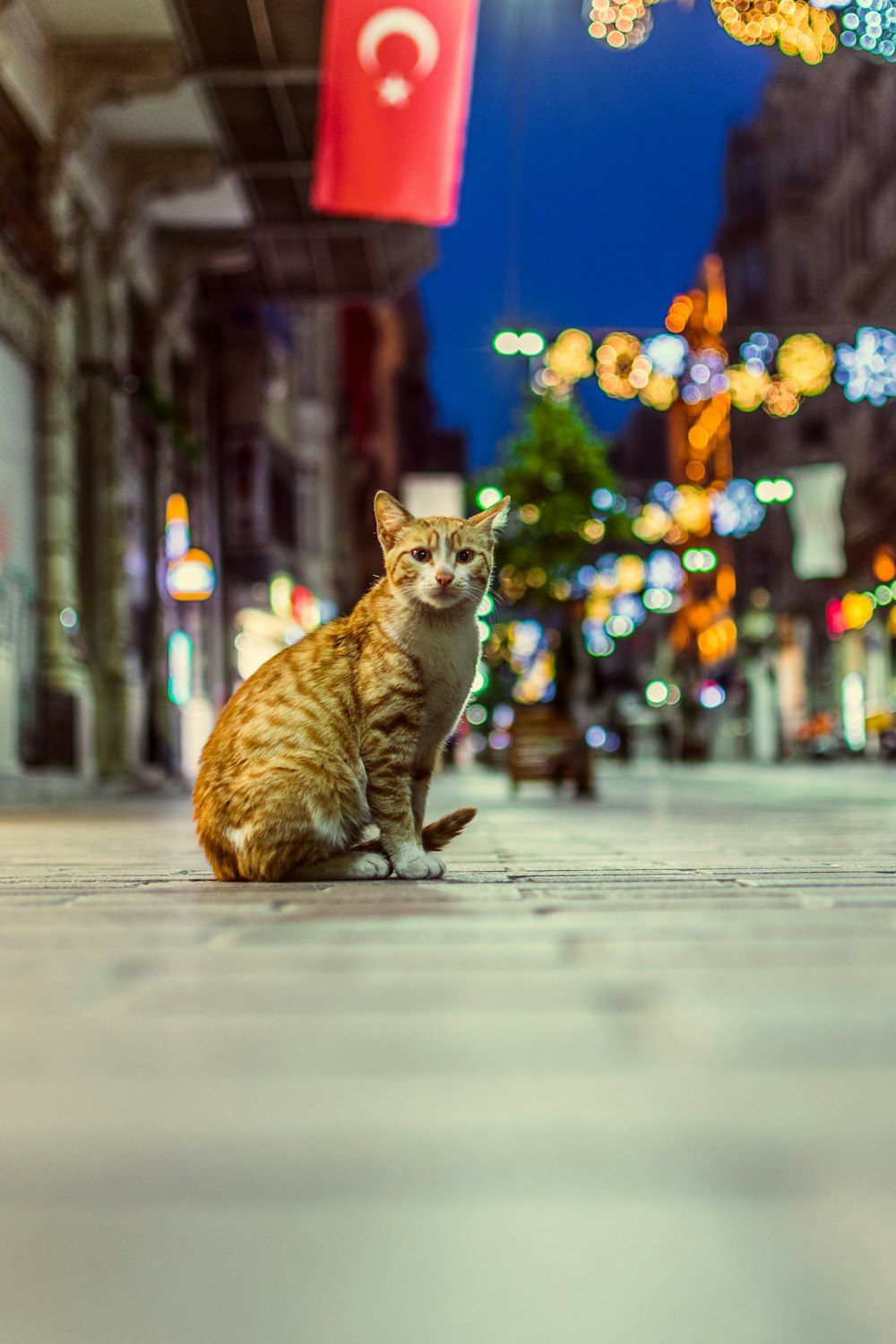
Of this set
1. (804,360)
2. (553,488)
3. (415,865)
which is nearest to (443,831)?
(415,865)

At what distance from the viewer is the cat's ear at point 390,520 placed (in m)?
4.01

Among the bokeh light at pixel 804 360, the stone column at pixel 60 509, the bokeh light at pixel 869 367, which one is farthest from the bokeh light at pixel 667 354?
the stone column at pixel 60 509

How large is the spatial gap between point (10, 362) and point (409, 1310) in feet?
49.2

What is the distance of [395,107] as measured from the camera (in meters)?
Answer: 9.82

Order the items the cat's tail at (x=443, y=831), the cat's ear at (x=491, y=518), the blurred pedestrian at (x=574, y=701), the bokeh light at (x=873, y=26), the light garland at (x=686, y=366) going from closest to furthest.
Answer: the cat's tail at (x=443, y=831) < the cat's ear at (x=491, y=518) < the bokeh light at (x=873, y=26) < the blurred pedestrian at (x=574, y=701) < the light garland at (x=686, y=366)

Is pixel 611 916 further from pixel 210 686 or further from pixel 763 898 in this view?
pixel 210 686

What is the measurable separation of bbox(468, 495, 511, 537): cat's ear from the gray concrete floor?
200 centimetres

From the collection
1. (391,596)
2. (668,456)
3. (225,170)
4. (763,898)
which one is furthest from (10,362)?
(668,456)

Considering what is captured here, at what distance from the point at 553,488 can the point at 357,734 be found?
26.3m

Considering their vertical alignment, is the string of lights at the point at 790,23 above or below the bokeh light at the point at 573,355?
above

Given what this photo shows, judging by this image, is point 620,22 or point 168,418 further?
point 168,418

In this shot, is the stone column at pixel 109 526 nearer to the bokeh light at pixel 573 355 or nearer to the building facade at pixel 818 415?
the bokeh light at pixel 573 355

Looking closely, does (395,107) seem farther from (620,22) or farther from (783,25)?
(783,25)

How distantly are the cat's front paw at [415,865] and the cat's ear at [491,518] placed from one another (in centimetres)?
99
